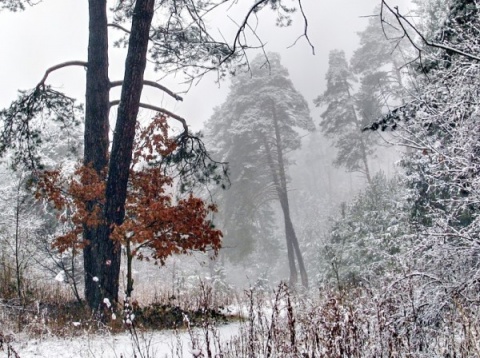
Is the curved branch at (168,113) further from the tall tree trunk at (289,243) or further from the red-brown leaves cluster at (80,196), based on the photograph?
the tall tree trunk at (289,243)

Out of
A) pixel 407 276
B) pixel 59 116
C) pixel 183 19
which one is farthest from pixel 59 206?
pixel 407 276

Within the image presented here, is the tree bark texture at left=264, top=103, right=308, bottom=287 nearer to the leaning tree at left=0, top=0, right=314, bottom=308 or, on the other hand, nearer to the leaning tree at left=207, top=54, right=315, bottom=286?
the leaning tree at left=207, top=54, right=315, bottom=286

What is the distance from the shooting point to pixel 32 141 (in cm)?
964

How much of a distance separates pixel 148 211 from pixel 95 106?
3320 mm

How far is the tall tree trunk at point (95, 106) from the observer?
30.7ft

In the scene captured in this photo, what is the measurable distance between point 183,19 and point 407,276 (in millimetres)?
8236

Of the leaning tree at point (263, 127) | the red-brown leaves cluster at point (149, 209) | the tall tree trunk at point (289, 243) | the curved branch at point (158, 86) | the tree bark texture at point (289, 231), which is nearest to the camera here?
the red-brown leaves cluster at point (149, 209)

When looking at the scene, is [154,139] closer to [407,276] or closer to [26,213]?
[407,276]

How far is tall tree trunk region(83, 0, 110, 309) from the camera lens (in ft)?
30.7

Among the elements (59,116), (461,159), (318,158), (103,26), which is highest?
(318,158)

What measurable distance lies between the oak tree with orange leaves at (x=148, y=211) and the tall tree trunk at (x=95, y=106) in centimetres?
57

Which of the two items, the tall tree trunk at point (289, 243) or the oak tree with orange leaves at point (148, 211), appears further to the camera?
the tall tree trunk at point (289, 243)

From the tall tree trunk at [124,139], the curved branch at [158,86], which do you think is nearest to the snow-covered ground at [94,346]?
the tall tree trunk at [124,139]

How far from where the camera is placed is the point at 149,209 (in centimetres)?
768
